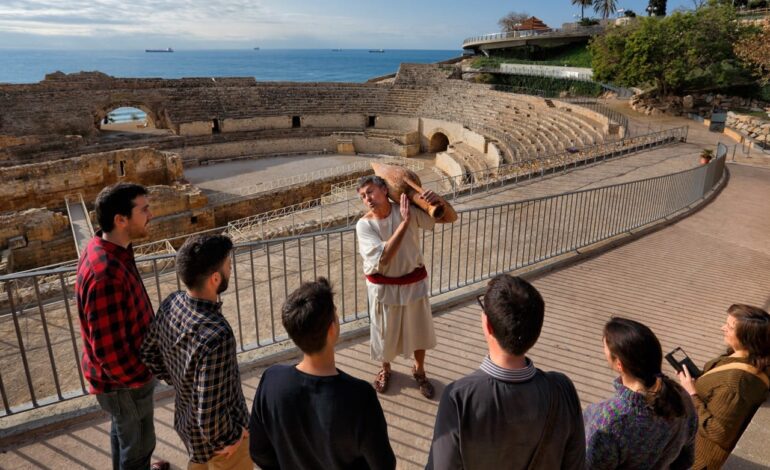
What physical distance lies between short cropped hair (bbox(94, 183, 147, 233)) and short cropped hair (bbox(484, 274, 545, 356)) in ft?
7.06

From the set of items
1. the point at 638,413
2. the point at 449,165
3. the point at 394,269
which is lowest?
the point at 449,165

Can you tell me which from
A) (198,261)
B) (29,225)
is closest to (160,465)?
(198,261)

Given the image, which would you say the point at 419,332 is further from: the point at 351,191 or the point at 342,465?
the point at 351,191

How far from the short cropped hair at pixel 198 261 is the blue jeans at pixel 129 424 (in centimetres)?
94

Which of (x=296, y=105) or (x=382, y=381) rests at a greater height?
(x=296, y=105)

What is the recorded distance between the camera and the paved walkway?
11.5 ft

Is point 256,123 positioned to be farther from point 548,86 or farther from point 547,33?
point 547,33

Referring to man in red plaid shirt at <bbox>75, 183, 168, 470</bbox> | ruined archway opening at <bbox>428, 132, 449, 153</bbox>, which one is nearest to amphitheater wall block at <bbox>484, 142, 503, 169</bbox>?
ruined archway opening at <bbox>428, 132, 449, 153</bbox>

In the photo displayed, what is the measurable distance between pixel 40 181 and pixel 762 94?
36.2 meters

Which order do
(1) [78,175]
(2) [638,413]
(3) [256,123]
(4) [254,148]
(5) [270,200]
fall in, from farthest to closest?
(3) [256,123] → (4) [254,148] → (5) [270,200] → (1) [78,175] → (2) [638,413]

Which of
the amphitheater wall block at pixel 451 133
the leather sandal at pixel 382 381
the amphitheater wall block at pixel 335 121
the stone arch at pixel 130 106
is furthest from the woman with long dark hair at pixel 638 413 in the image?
the stone arch at pixel 130 106

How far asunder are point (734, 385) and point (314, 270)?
11.5ft

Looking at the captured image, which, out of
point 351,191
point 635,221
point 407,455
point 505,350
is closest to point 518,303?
point 505,350

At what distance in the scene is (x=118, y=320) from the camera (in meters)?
2.72
